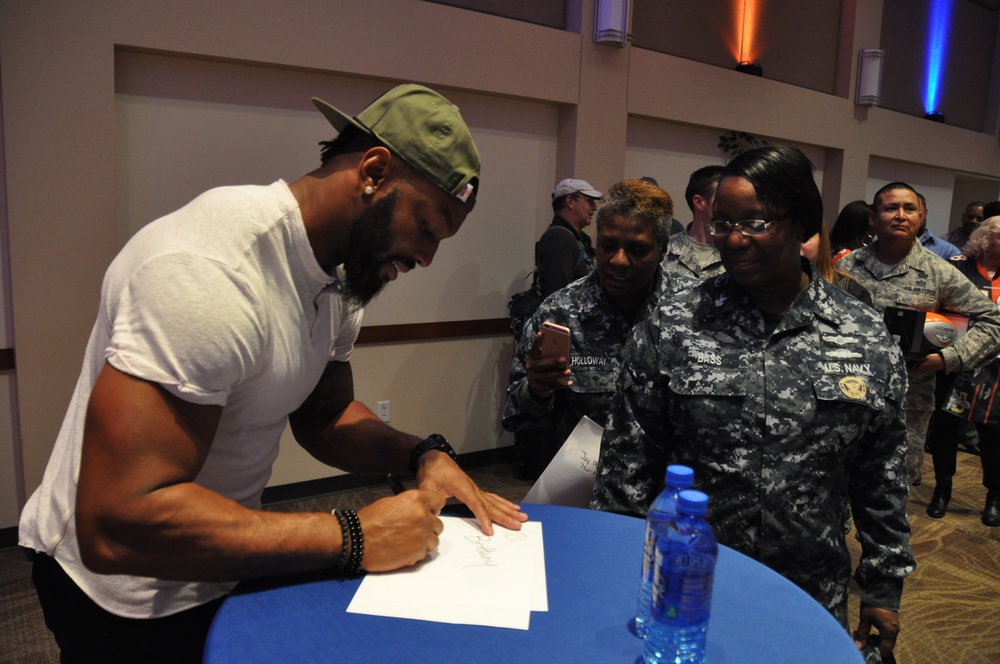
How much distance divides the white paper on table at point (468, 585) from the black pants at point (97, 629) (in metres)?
0.37

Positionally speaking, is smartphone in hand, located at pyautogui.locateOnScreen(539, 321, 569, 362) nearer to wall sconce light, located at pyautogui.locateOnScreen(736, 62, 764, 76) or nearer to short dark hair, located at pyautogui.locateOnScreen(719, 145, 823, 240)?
short dark hair, located at pyautogui.locateOnScreen(719, 145, 823, 240)

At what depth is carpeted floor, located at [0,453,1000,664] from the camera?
2.56 metres

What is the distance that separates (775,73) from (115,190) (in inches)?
210

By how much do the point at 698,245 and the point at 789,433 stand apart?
201 centimetres

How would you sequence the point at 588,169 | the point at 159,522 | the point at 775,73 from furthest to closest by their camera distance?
the point at 775,73 → the point at 588,169 → the point at 159,522

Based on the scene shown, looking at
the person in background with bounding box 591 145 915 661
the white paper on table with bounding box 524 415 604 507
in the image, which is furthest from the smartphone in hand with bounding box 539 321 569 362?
the person in background with bounding box 591 145 915 661

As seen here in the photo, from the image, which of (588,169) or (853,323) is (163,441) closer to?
(853,323)

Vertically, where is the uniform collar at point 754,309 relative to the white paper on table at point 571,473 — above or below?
above

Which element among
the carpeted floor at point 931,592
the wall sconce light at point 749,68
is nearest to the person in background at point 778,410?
the carpeted floor at point 931,592

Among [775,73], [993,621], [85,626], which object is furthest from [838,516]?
[775,73]

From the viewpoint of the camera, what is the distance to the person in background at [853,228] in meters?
4.70

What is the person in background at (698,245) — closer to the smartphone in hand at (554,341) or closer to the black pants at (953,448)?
the smartphone in hand at (554,341)

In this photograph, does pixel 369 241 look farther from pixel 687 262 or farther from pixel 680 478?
pixel 687 262

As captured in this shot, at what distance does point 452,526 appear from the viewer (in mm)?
1267
